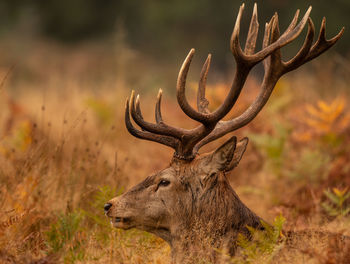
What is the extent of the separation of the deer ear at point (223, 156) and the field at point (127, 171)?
577mm

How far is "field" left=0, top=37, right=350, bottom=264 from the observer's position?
4289 mm

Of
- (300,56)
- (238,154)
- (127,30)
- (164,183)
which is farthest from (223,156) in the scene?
(127,30)

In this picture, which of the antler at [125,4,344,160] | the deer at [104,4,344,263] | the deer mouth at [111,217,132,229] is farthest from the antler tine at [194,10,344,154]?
the deer mouth at [111,217,132,229]

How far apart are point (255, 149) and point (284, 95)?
215cm

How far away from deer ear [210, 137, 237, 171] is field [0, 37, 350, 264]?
0.58 meters

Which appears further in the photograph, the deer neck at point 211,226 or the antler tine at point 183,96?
the antler tine at point 183,96

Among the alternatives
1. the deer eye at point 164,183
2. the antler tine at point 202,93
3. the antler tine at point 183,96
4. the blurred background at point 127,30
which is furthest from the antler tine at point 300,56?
the blurred background at point 127,30

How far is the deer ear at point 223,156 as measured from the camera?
4230 mm

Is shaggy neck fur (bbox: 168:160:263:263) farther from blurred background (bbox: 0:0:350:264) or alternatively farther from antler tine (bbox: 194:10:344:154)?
antler tine (bbox: 194:10:344:154)

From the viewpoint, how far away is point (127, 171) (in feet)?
22.7

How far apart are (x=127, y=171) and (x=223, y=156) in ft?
9.17

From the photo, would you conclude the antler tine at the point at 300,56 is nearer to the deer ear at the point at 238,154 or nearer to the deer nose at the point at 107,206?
the deer ear at the point at 238,154

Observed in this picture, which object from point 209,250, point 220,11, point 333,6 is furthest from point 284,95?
point 220,11

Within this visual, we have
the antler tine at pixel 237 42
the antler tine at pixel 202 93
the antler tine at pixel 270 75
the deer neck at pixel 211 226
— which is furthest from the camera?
the antler tine at pixel 202 93
